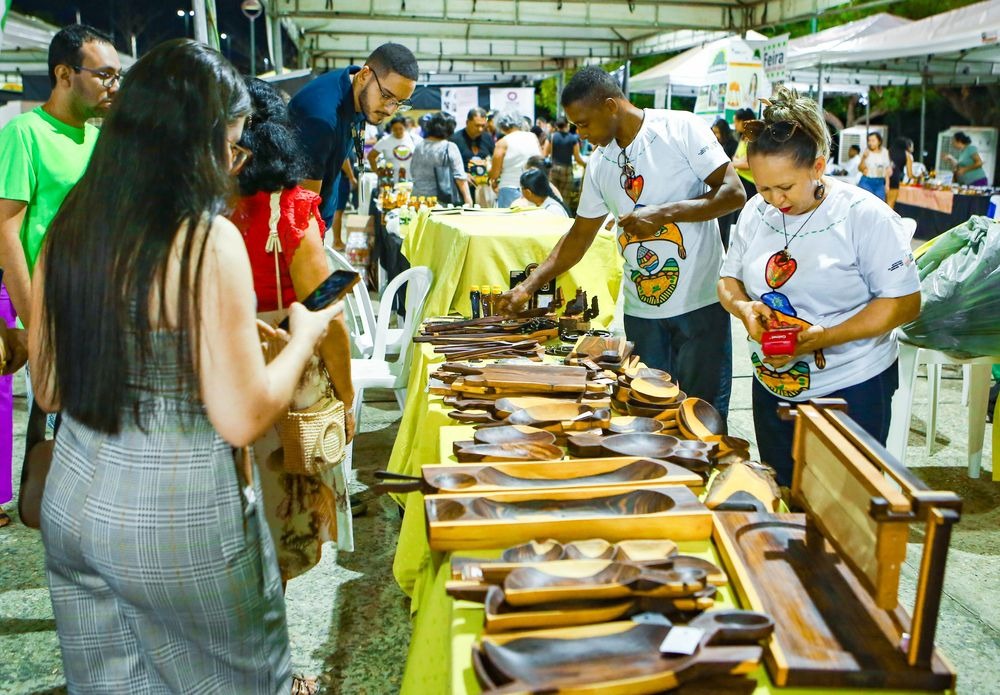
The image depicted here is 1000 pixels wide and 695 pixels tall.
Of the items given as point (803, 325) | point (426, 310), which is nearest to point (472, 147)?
point (426, 310)

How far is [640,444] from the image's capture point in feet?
6.31

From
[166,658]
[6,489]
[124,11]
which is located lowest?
[6,489]

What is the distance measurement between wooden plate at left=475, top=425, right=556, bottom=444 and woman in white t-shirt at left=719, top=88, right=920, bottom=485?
0.67 metres

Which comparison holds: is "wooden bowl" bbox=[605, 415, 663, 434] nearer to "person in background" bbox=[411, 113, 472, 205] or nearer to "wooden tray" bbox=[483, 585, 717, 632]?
"wooden tray" bbox=[483, 585, 717, 632]

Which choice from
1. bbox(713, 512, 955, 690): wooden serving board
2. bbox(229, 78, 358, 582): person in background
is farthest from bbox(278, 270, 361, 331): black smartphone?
bbox(713, 512, 955, 690): wooden serving board

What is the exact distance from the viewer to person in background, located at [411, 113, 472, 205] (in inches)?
313

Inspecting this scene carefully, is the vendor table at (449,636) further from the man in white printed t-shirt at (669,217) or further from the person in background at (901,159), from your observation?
the person in background at (901,159)

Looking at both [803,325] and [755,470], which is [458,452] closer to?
[755,470]

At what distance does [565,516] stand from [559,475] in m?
0.22

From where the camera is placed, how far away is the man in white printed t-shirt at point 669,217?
2912mm

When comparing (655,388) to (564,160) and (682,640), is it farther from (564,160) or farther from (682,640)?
(564,160)

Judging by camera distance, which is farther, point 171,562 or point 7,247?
point 7,247

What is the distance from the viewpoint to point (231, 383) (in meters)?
1.23

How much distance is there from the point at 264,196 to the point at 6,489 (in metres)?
2.29
